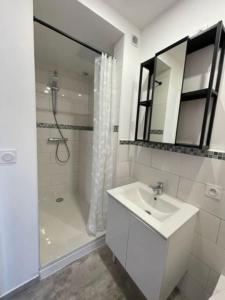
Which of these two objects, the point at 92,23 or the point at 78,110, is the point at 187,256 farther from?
the point at 78,110

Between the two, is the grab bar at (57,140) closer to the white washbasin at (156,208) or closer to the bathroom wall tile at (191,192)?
the white washbasin at (156,208)

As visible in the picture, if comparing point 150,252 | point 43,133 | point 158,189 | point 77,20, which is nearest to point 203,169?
point 158,189

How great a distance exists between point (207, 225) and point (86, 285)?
1.15 metres

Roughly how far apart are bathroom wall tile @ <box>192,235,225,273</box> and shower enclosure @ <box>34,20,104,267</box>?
1.06 m

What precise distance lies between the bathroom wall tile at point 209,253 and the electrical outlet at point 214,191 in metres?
0.35

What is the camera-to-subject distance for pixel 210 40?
37.0 inches

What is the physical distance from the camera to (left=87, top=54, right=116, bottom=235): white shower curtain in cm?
141

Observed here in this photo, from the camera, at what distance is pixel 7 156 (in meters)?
0.91

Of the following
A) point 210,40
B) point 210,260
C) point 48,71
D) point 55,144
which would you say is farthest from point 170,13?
point 55,144

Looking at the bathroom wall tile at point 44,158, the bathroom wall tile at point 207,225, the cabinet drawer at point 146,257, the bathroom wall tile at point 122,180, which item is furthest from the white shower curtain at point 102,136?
the bathroom wall tile at point 44,158

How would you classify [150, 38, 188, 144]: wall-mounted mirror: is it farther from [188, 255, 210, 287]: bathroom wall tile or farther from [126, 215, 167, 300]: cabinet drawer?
[188, 255, 210, 287]: bathroom wall tile

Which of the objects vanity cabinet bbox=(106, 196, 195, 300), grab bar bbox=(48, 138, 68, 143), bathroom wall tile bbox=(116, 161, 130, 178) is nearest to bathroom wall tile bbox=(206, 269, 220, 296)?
vanity cabinet bbox=(106, 196, 195, 300)

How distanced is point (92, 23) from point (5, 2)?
688 mm

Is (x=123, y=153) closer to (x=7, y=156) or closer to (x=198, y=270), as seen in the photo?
(x=7, y=156)
